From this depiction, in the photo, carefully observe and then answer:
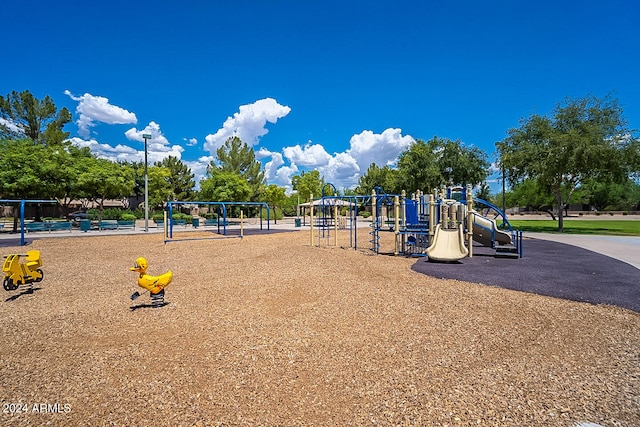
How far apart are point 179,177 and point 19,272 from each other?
175 ft

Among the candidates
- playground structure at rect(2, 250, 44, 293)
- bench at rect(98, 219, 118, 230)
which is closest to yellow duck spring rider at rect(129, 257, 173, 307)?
playground structure at rect(2, 250, 44, 293)

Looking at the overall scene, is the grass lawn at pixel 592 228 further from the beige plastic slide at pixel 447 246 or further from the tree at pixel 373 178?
the tree at pixel 373 178

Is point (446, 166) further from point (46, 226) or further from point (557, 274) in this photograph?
point (46, 226)

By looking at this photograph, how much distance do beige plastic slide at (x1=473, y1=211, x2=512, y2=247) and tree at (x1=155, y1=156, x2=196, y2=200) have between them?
51.1 metres

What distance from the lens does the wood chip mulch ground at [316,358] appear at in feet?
10.0

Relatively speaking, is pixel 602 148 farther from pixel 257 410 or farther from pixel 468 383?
pixel 257 410

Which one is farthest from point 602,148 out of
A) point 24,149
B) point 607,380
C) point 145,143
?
point 24,149

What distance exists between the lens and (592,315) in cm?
571

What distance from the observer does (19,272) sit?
770 centimetres

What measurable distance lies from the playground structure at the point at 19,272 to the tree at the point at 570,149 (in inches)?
1060

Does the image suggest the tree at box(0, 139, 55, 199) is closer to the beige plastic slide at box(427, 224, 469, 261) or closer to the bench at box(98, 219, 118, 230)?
the bench at box(98, 219, 118, 230)

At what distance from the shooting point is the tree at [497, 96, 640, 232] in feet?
73.5

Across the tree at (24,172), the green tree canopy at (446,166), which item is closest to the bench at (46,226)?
the tree at (24,172)

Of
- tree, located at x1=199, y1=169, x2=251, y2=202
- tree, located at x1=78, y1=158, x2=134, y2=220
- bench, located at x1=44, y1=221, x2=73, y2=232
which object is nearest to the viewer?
bench, located at x1=44, y1=221, x2=73, y2=232
